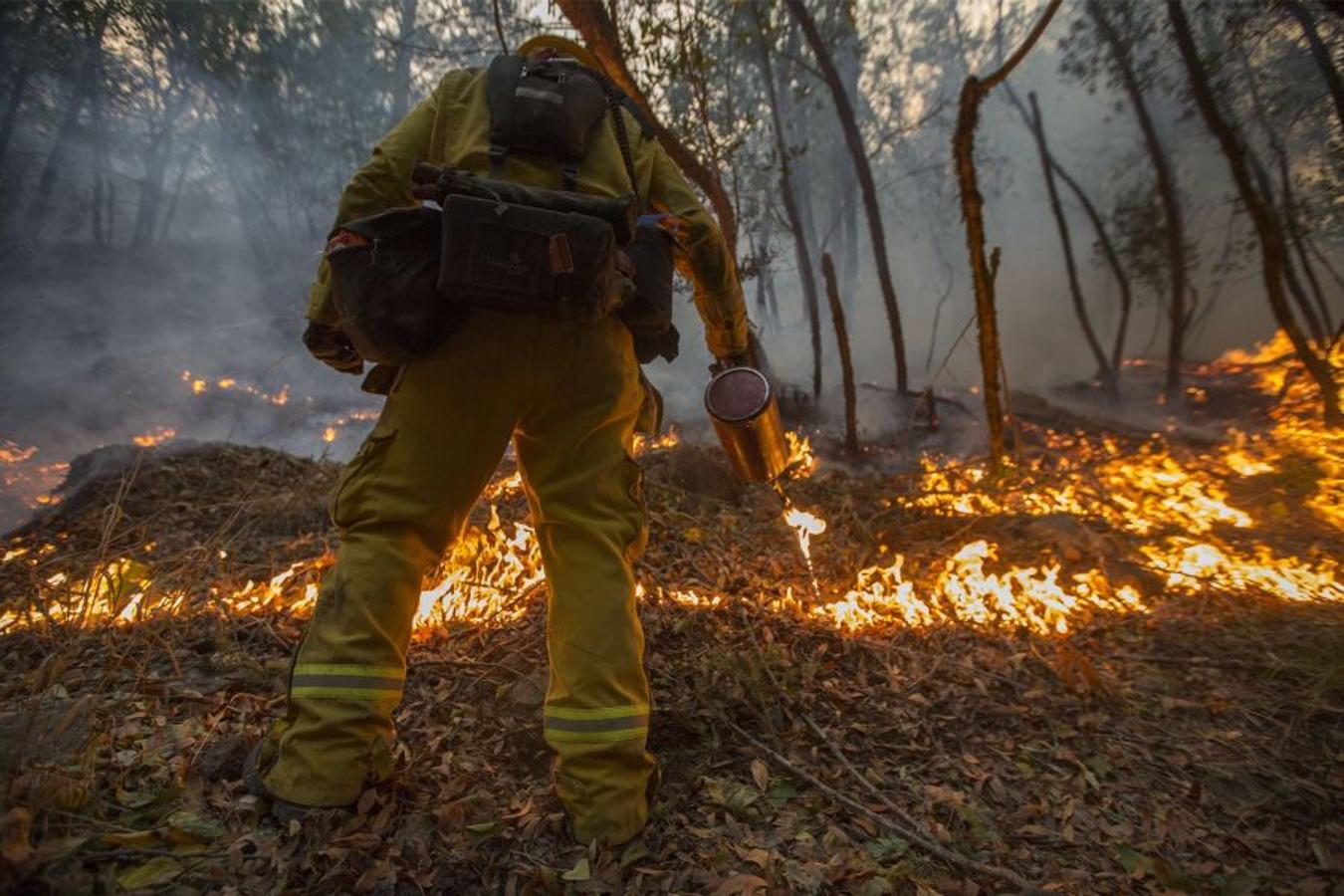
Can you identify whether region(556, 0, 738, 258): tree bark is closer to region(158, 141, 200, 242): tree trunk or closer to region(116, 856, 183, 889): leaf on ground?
region(116, 856, 183, 889): leaf on ground

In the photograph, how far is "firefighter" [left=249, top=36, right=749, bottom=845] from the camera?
1510mm

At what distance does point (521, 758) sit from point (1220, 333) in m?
17.8

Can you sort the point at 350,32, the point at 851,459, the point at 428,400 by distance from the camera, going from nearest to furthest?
the point at 428,400 → the point at 851,459 → the point at 350,32

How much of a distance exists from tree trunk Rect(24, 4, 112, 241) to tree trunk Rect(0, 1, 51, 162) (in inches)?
29.5

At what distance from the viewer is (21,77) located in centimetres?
820

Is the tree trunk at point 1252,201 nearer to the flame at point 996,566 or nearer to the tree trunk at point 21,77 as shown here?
the flame at point 996,566

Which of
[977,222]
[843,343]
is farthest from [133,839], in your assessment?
[843,343]

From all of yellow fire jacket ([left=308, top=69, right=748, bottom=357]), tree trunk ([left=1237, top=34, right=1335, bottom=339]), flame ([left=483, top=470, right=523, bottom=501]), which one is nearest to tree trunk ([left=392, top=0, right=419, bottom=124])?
flame ([left=483, top=470, right=523, bottom=501])

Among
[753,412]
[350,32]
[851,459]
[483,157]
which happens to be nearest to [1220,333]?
[851,459]

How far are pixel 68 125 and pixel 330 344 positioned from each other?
1161 centimetres

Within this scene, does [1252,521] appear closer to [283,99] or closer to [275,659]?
[275,659]

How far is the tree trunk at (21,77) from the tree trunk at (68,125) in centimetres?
75

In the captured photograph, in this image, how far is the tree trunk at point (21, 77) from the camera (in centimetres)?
801

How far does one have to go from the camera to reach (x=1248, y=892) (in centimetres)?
148
